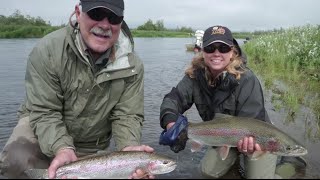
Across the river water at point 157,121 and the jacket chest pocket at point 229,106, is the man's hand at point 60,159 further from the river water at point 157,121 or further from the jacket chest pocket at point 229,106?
the jacket chest pocket at point 229,106

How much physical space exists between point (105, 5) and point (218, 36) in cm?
167

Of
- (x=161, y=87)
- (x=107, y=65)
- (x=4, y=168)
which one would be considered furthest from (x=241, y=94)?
(x=161, y=87)

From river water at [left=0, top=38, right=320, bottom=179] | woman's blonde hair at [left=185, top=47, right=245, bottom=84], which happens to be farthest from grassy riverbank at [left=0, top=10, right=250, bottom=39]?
woman's blonde hair at [left=185, top=47, right=245, bottom=84]

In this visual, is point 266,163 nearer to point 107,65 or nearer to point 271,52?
point 107,65

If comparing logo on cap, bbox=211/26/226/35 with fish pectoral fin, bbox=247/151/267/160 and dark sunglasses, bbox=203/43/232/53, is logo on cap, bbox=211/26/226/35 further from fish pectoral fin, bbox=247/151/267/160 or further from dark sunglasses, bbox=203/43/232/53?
fish pectoral fin, bbox=247/151/267/160

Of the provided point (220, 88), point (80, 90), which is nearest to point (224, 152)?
point (220, 88)

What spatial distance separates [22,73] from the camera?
1597 centimetres

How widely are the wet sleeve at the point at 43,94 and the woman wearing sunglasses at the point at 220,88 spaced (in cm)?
149

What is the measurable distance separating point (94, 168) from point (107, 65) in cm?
132

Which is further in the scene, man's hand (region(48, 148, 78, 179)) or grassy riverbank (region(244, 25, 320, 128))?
grassy riverbank (region(244, 25, 320, 128))

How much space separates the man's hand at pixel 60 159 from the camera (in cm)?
362

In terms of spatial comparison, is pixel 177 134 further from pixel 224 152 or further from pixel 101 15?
pixel 101 15

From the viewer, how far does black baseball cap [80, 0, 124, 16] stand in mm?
4191

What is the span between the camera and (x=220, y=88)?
531cm
